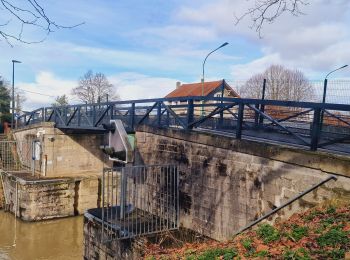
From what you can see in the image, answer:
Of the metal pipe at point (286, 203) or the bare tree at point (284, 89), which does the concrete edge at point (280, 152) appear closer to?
the metal pipe at point (286, 203)

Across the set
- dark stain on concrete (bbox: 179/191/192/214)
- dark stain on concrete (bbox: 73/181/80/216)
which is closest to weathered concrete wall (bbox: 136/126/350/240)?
A: dark stain on concrete (bbox: 179/191/192/214)

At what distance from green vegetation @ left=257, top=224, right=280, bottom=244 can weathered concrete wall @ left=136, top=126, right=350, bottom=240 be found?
0.80 meters

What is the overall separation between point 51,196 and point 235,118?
490 inches

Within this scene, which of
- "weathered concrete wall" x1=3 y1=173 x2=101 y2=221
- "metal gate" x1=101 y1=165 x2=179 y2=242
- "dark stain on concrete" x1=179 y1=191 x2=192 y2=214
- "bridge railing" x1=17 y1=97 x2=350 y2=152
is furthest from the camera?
"weathered concrete wall" x1=3 y1=173 x2=101 y2=221

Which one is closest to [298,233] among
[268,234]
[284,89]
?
[268,234]

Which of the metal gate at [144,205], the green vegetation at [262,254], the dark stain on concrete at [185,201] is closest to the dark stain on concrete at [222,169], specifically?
the dark stain on concrete at [185,201]

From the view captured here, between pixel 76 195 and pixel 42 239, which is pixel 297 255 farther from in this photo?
pixel 76 195

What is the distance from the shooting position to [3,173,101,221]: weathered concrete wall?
18.4 metres

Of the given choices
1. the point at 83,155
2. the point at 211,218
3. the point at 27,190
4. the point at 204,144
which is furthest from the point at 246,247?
the point at 83,155

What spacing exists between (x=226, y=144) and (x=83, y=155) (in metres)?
15.5

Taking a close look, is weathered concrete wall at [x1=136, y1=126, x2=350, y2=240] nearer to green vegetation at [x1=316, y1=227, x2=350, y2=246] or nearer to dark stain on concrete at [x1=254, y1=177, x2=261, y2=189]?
dark stain on concrete at [x1=254, y1=177, x2=261, y2=189]

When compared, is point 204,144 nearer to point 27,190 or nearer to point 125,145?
point 125,145

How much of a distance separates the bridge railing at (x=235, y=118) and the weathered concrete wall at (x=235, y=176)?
37 centimetres

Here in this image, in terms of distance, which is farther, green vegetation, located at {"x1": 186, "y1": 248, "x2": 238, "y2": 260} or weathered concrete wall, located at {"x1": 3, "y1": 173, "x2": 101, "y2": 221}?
weathered concrete wall, located at {"x1": 3, "y1": 173, "x2": 101, "y2": 221}
